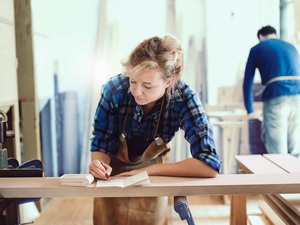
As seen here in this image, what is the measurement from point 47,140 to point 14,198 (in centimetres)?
245

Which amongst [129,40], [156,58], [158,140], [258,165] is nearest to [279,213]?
[258,165]

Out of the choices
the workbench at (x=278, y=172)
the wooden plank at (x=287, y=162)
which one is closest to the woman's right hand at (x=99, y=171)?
the workbench at (x=278, y=172)

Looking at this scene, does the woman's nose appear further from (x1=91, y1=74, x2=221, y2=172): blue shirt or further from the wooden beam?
the wooden beam

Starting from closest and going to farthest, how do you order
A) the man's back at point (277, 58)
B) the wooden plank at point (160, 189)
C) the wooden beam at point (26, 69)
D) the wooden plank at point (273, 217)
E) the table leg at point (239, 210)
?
the wooden plank at point (160, 189) → the table leg at point (239, 210) → the wooden plank at point (273, 217) → the wooden beam at point (26, 69) → the man's back at point (277, 58)

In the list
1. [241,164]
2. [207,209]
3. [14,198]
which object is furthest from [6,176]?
[207,209]

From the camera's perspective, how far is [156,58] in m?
Answer: 1.72

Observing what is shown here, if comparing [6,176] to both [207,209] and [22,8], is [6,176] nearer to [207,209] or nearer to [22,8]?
[22,8]

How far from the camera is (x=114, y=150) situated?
1980 millimetres

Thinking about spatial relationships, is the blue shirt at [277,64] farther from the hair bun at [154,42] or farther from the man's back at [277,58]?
the hair bun at [154,42]

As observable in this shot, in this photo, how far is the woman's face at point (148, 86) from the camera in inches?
67.5

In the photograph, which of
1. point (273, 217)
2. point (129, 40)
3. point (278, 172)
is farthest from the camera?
point (129, 40)

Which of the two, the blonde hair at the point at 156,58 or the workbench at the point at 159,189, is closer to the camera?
the workbench at the point at 159,189

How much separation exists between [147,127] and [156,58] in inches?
14.1

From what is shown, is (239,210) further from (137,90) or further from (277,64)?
(277,64)
